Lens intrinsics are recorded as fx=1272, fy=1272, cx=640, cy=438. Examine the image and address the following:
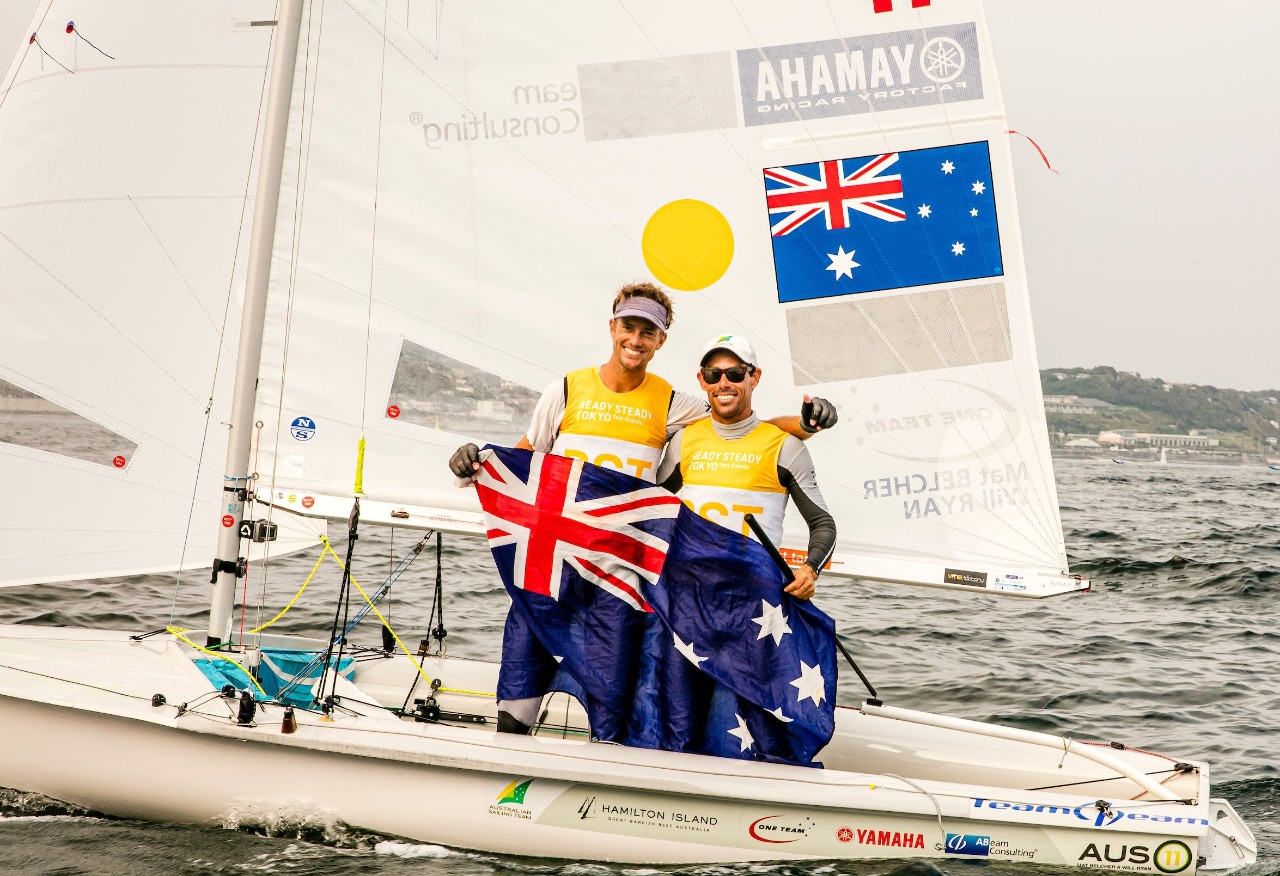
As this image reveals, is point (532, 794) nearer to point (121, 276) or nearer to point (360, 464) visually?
point (360, 464)

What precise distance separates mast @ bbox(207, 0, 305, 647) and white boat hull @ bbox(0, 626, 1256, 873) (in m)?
0.61

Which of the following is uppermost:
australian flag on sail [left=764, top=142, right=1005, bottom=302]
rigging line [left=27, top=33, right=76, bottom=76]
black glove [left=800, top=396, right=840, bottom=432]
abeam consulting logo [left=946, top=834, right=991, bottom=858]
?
rigging line [left=27, top=33, right=76, bottom=76]

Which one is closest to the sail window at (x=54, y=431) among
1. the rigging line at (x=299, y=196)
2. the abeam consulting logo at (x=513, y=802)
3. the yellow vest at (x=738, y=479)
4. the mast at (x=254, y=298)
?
the mast at (x=254, y=298)

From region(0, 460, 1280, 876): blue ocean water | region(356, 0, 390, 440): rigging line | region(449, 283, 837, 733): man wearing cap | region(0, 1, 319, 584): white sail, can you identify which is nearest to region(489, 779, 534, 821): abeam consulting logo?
region(0, 460, 1280, 876): blue ocean water

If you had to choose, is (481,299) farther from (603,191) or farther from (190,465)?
(190,465)

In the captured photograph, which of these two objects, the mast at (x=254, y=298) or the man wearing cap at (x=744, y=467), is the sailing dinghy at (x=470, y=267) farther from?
the man wearing cap at (x=744, y=467)

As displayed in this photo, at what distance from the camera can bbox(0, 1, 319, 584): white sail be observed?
491 centimetres

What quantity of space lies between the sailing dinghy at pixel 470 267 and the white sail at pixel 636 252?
0.01 m

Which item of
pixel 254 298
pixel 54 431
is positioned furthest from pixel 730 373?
pixel 54 431

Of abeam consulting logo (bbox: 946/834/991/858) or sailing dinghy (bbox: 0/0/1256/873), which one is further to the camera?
sailing dinghy (bbox: 0/0/1256/873)

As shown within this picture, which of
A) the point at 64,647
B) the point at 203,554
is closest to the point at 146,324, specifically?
the point at 203,554

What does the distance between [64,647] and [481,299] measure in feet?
6.89

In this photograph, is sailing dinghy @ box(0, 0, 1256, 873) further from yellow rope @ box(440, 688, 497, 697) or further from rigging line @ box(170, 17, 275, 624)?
yellow rope @ box(440, 688, 497, 697)

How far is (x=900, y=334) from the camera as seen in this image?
5.07m
